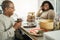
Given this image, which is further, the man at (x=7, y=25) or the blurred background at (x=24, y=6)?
the blurred background at (x=24, y=6)

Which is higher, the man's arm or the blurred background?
the blurred background

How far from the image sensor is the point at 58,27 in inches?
61.9

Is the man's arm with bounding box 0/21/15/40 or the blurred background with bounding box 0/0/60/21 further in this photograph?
the blurred background with bounding box 0/0/60/21

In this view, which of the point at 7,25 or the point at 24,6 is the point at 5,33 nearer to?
the point at 7,25

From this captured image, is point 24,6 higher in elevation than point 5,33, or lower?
higher

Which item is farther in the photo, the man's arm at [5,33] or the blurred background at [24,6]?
the blurred background at [24,6]

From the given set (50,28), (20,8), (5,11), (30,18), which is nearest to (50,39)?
(50,28)

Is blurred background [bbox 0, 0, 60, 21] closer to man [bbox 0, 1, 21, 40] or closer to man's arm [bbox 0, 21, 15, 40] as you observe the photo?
man [bbox 0, 1, 21, 40]

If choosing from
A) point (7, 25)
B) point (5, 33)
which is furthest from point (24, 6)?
point (5, 33)

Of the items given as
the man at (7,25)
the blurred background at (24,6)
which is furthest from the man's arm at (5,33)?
the blurred background at (24,6)

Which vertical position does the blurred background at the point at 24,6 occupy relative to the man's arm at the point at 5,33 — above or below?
above

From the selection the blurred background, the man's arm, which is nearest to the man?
the man's arm

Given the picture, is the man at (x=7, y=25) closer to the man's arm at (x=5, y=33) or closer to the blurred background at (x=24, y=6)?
the man's arm at (x=5, y=33)

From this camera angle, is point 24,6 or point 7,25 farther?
point 24,6
